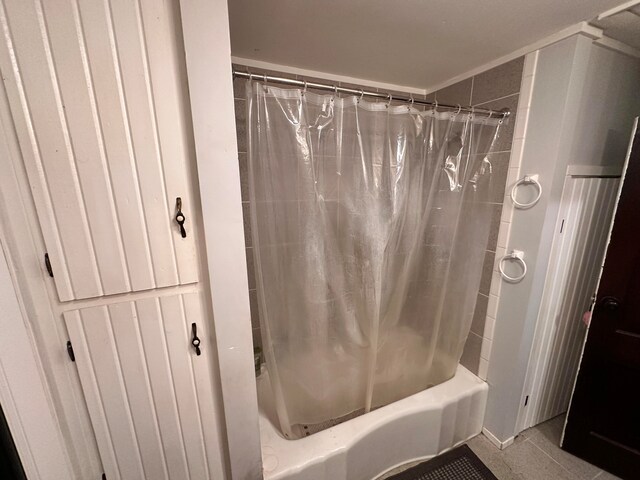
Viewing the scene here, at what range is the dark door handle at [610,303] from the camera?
121 cm

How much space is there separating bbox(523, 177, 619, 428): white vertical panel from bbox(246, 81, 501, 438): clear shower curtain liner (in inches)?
13.3

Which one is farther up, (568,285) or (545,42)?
(545,42)

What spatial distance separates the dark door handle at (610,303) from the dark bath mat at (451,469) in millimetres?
1024

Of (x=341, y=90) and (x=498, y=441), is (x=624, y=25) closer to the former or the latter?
(x=341, y=90)

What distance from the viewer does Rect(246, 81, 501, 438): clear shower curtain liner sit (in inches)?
39.5

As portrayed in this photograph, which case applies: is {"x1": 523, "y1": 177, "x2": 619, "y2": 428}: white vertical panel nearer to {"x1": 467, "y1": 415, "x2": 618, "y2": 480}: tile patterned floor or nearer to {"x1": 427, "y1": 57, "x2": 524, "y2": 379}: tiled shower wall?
{"x1": 467, "y1": 415, "x2": 618, "y2": 480}: tile patterned floor

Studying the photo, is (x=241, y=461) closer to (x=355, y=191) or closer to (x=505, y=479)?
(x=355, y=191)

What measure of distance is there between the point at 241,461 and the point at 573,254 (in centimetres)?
185

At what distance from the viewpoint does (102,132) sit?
2.06 feet

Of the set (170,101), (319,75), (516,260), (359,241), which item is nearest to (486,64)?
(319,75)

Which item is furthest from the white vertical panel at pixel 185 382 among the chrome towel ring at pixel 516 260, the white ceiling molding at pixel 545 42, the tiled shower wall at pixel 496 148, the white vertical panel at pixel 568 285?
the white ceiling molding at pixel 545 42

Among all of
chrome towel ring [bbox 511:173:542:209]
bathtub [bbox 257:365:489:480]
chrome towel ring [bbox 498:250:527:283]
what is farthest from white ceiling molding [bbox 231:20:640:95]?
bathtub [bbox 257:365:489:480]

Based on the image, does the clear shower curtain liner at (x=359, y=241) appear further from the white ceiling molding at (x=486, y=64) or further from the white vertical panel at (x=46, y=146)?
the white vertical panel at (x=46, y=146)

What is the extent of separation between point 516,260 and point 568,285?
0.38 meters
